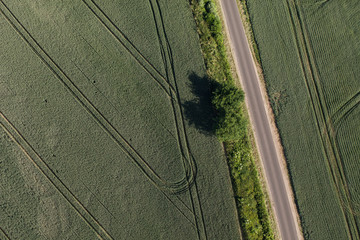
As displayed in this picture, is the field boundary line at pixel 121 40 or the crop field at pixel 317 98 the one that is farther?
the field boundary line at pixel 121 40

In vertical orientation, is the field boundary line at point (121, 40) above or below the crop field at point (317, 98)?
above

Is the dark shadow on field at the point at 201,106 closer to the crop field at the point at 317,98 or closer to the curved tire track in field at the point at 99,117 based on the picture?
the curved tire track in field at the point at 99,117

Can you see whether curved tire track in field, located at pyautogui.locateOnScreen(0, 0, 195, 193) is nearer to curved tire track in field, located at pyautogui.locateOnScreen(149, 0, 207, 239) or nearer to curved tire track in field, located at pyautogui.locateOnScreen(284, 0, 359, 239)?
curved tire track in field, located at pyautogui.locateOnScreen(149, 0, 207, 239)

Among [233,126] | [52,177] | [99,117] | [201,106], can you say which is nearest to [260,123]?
[233,126]

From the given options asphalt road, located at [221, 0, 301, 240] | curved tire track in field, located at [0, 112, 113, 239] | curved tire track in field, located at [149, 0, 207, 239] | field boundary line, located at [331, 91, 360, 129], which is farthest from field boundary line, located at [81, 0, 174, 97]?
field boundary line, located at [331, 91, 360, 129]

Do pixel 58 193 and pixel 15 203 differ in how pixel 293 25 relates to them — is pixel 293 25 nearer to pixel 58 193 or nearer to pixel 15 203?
pixel 58 193

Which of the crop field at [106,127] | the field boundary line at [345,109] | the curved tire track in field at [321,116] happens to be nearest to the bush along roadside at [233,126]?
the crop field at [106,127]

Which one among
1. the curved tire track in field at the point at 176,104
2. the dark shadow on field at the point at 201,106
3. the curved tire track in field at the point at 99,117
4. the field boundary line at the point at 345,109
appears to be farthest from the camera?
the field boundary line at the point at 345,109

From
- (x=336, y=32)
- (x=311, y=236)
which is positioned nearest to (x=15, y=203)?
(x=311, y=236)
